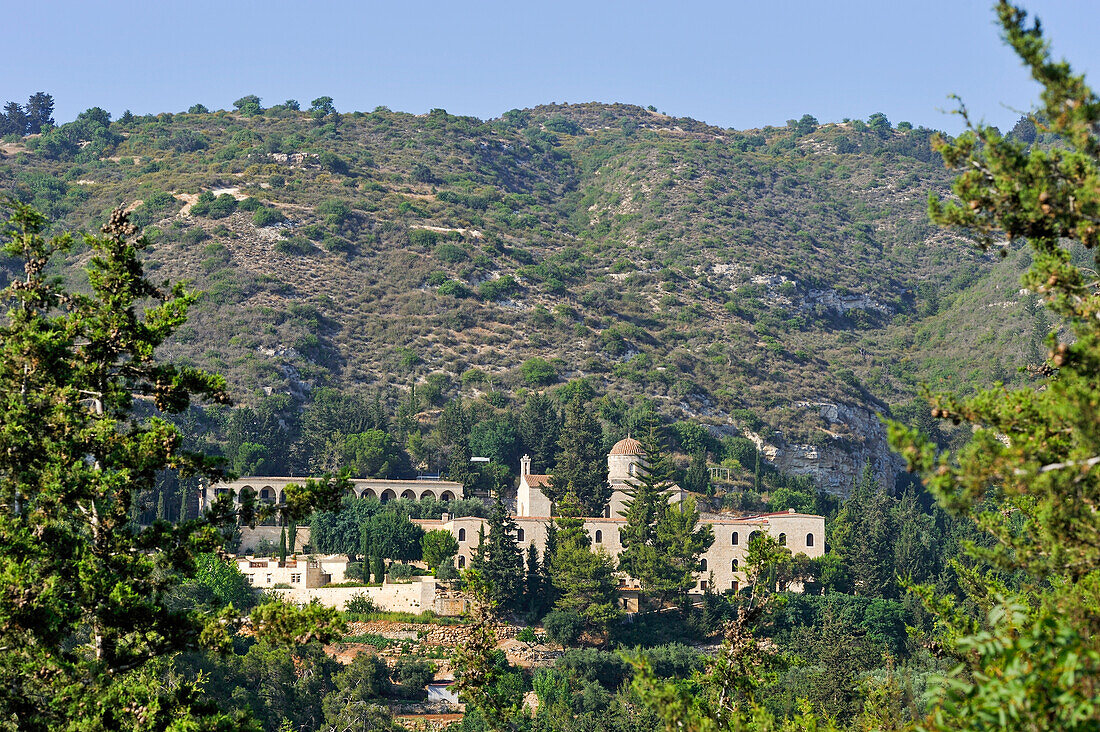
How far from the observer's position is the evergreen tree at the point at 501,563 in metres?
71.7

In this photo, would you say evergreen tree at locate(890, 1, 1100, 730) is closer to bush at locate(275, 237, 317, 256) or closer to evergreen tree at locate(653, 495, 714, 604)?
evergreen tree at locate(653, 495, 714, 604)

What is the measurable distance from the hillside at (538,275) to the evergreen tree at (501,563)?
3908 cm

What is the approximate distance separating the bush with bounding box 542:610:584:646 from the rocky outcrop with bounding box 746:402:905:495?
42.5 m

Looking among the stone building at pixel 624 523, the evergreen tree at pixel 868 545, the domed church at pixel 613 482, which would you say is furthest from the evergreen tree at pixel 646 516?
the evergreen tree at pixel 868 545

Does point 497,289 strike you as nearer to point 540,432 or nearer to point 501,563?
point 540,432

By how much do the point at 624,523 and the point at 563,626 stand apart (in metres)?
11.6

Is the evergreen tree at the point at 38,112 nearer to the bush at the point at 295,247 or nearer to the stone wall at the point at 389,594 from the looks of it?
the bush at the point at 295,247

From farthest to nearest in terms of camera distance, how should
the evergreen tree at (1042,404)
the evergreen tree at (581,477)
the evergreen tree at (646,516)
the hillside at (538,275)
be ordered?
the hillside at (538,275)
the evergreen tree at (581,477)
the evergreen tree at (646,516)
the evergreen tree at (1042,404)

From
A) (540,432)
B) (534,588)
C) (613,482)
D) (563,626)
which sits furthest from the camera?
(540,432)

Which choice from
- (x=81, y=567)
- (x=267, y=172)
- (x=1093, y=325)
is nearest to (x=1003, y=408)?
(x=1093, y=325)

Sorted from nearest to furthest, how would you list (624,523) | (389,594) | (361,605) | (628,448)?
1. (361,605)
2. (389,594)
3. (624,523)
4. (628,448)

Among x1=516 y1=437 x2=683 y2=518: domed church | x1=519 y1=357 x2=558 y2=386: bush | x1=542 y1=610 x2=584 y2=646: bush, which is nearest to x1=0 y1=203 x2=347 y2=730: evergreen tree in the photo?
x1=542 y1=610 x2=584 y2=646: bush

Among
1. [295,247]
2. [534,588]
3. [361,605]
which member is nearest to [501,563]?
[534,588]

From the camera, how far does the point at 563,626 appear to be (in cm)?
7088
